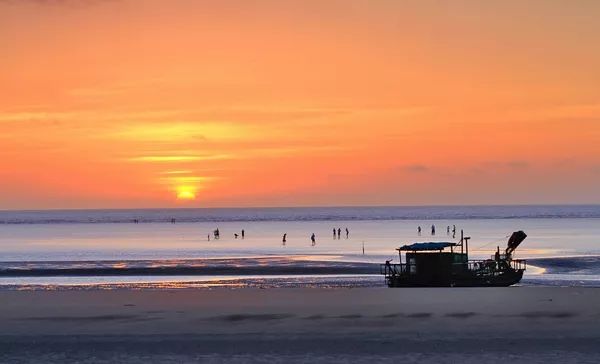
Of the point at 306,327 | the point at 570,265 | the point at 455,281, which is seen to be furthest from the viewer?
the point at 570,265

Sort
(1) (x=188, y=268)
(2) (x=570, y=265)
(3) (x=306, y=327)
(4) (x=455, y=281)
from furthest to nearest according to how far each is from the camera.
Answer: (1) (x=188, y=268), (2) (x=570, y=265), (4) (x=455, y=281), (3) (x=306, y=327)

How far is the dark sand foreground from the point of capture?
1498cm

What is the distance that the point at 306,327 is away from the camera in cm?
1819

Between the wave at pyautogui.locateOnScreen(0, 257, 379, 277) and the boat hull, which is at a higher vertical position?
the wave at pyautogui.locateOnScreen(0, 257, 379, 277)

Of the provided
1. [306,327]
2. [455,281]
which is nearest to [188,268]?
[455,281]

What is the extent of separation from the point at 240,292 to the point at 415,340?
11015mm

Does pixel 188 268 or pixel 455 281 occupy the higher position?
pixel 188 268

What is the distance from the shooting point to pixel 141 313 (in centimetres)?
2091

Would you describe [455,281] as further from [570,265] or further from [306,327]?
[306,327]

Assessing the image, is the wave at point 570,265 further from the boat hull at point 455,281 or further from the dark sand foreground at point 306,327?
the dark sand foreground at point 306,327

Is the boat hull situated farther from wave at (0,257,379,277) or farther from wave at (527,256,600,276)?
wave at (0,257,379,277)

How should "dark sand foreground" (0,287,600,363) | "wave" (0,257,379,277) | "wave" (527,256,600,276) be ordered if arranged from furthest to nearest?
1. "wave" (0,257,379,277)
2. "wave" (527,256,600,276)
3. "dark sand foreground" (0,287,600,363)

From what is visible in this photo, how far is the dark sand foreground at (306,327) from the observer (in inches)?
590

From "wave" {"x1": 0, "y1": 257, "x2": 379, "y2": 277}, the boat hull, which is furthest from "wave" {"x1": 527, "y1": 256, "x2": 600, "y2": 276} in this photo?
"wave" {"x1": 0, "y1": 257, "x2": 379, "y2": 277}
